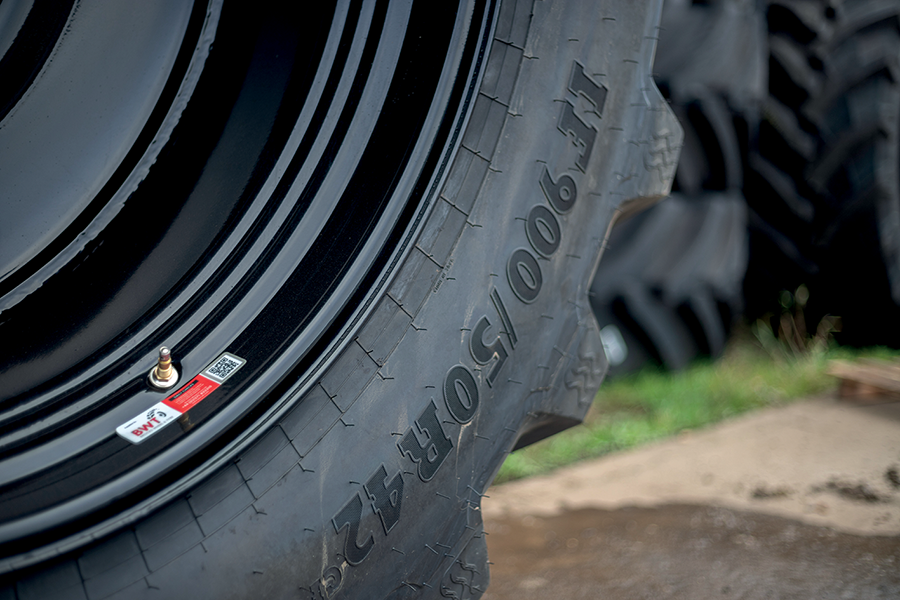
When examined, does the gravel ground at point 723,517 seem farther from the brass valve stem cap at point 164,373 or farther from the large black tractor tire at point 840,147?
the brass valve stem cap at point 164,373

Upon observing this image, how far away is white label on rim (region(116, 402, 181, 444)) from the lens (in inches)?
32.9

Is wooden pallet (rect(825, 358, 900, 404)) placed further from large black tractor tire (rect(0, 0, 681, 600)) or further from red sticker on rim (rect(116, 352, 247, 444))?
red sticker on rim (rect(116, 352, 247, 444))

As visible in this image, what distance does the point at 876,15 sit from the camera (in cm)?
234

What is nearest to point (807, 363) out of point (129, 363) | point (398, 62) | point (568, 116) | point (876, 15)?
point (876, 15)

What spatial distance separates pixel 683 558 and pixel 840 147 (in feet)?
5.28

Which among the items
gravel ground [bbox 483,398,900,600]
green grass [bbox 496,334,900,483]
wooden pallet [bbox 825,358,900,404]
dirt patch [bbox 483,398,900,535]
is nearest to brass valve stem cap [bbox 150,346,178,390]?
gravel ground [bbox 483,398,900,600]

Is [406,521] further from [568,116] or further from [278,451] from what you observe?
[568,116]

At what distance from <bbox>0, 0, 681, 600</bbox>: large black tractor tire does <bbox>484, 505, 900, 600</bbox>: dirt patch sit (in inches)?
19.5

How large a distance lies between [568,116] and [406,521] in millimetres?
580

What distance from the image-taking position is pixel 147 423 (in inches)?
33.4

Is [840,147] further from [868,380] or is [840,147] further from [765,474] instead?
[765,474]

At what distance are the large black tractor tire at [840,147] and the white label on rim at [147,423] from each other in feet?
7.06

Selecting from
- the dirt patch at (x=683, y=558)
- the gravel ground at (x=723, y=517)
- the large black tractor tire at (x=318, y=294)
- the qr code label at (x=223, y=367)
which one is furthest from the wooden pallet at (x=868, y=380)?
the qr code label at (x=223, y=367)

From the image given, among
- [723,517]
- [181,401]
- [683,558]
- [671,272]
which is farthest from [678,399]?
[181,401]
